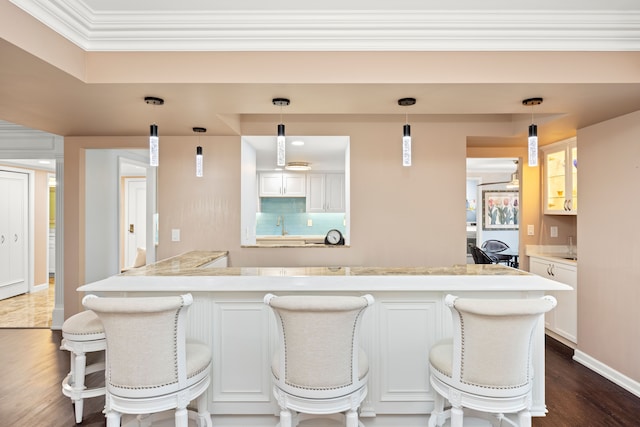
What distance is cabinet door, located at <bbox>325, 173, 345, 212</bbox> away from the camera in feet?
24.6

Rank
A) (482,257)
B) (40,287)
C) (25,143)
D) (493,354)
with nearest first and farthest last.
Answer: (493,354) < (25,143) < (482,257) < (40,287)

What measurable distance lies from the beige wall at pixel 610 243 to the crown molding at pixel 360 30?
1.04 metres

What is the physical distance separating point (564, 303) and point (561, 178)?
144cm

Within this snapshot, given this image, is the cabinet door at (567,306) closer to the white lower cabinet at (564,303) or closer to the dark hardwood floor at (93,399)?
the white lower cabinet at (564,303)

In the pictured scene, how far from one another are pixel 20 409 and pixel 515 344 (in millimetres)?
3194

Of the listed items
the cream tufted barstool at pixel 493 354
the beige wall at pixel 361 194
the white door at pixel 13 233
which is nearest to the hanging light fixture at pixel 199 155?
the beige wall at pixel 361 194

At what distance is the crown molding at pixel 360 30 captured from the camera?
2.18m

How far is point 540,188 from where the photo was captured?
438cm

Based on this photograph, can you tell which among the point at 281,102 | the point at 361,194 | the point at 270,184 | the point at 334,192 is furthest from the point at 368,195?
the point at 270,184

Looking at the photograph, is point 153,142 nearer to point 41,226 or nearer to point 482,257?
point 482,257

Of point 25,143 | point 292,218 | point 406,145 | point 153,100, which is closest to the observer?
point 406,145

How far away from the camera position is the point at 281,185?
24.5 feet

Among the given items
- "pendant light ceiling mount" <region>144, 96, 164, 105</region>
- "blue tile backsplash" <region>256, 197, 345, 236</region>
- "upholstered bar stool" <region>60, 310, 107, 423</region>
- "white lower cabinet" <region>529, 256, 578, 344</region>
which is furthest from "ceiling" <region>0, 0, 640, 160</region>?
"blue tile backsplash" <region>256, 197, 345, 236</region>

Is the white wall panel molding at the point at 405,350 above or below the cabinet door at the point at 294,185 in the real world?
below
